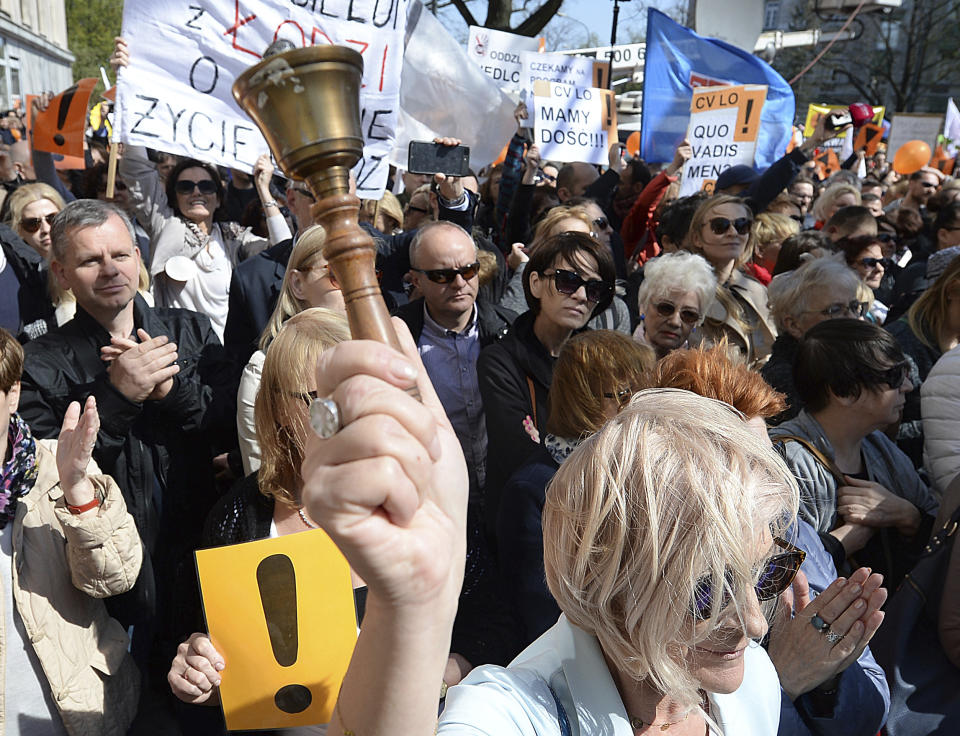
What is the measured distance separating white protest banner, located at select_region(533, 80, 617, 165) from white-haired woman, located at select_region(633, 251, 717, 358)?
3.76 meters

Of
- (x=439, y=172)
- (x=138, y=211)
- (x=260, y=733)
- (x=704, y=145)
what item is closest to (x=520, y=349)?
(x=439, y=172)

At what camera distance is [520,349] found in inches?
143

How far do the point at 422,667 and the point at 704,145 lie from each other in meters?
7.08

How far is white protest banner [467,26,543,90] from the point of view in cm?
906

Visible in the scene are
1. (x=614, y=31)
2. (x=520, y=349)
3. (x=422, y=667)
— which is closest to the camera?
(x=422, y=667)

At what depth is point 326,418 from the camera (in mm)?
920

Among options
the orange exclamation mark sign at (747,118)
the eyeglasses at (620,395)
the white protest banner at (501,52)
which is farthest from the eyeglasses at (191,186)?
the white protest banner at (501,52)

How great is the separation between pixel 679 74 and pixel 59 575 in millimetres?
7167

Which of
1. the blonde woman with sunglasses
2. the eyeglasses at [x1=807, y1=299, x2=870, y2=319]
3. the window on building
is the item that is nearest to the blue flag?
the eyeglasses at [x1=807, y1=299, x2=870, y2=319]

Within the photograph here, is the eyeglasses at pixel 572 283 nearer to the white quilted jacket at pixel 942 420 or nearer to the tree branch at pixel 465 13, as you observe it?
the white quilted jacket at pixel 942 420

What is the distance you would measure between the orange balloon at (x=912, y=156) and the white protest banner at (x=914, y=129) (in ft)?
3.06

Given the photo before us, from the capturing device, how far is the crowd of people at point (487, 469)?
106cm

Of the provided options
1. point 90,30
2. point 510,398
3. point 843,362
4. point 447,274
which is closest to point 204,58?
point 447,274

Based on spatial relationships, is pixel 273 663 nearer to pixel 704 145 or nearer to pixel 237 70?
pixel 237 70
